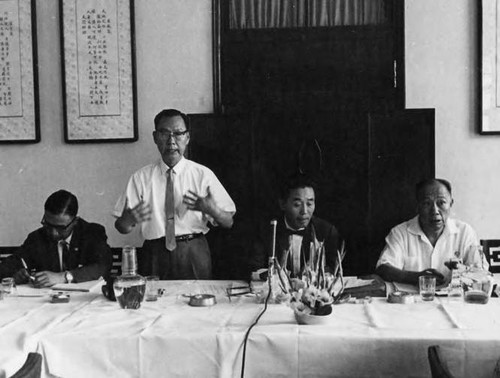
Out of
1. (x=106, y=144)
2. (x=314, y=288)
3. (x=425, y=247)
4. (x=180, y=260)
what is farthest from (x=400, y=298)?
(x=106, y=144)

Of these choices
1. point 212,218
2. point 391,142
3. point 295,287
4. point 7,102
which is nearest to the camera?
point 295,287

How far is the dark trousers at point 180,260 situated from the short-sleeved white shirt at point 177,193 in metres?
0.06

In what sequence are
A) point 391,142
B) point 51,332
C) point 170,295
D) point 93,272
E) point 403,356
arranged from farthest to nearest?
point 391,142 < point 93,272 < point 170,295 < point 51,332 < point 403,356

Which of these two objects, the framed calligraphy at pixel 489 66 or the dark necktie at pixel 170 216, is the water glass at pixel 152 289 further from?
the framed calligraphy at pixel 489 66

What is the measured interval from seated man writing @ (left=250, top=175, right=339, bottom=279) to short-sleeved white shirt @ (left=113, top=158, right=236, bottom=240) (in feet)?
1.06

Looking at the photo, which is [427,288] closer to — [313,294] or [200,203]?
[313,294]

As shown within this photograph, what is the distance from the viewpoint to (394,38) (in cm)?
382

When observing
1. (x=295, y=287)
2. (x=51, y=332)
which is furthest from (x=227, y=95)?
(x=51, y=332)

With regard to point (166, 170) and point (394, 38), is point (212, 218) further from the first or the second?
point (394, 38)

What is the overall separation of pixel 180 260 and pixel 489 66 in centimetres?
222

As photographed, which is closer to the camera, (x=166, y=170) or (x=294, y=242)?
(x=294, y=242)

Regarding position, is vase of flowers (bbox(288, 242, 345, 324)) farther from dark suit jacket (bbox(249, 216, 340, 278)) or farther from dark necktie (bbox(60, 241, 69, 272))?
dark necktie (bbox(60, 241, 69, 272))

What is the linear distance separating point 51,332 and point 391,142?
235 centimetres

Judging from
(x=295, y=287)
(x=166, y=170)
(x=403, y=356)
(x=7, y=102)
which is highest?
(x=7, y=102)
